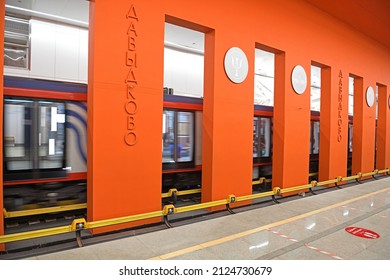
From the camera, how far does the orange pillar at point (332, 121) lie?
743 centimetres

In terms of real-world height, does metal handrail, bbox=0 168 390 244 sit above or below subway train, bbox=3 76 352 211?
below

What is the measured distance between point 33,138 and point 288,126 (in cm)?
508

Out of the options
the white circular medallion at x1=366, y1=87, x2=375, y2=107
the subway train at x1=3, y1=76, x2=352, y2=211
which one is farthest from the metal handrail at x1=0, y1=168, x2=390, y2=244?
the white circular medallion at x1=366, y1=87, x2=375, y2=107

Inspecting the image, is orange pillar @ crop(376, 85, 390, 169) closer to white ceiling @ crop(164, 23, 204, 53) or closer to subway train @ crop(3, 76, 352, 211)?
white ceiling @ crop(164, 23, 204, 53)

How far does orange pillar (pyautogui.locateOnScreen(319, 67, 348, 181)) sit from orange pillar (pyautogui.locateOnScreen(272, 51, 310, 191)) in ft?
3.98

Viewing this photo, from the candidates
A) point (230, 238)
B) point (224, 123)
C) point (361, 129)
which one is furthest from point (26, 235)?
point (361, 129)

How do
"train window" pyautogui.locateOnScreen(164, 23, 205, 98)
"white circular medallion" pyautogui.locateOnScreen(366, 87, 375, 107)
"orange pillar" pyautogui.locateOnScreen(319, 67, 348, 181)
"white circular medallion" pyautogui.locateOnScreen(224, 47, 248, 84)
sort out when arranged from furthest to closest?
"train window" pyautogui.locateOnScreen(164, 23, 205, 98) → "white circular medallion" pyautogui.locateOnScreen(366, 87, 375, 107) → "orange pillar" pyautogui.locateOnScreen(319, 67, 348, 181) → "white circular medallion" pyautogui.locateOnScreen(224, 47, 248, 84)

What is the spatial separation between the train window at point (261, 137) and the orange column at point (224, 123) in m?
1.67

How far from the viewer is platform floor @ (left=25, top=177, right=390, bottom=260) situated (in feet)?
10.6

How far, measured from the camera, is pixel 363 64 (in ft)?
28.4

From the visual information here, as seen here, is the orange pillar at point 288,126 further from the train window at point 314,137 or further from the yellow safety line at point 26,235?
the yellow safety line at point 26,235

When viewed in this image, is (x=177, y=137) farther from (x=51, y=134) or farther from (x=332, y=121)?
(x=332, y=121)

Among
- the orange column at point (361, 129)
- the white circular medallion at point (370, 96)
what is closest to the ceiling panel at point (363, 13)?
the orange column at point (361, 129)

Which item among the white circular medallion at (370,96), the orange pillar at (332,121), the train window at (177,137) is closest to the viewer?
the train window at (177,137)
